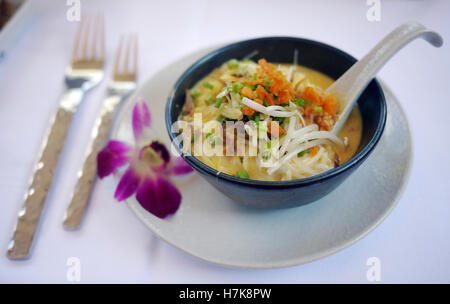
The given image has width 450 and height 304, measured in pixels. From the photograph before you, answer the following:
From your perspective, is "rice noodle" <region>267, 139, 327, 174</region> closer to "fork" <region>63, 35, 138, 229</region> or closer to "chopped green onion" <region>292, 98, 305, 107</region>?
"chopped green onion" <region>292, 98, 305, 107</region>

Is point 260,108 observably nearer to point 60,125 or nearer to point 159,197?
point 159,197

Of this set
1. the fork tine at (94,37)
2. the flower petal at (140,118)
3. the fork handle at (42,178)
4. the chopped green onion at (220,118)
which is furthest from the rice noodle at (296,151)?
the fork tine at (94,37)

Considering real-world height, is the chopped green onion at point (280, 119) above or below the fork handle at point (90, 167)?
above

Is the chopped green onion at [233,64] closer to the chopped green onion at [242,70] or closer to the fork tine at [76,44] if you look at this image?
the chopped green onion at [242,70]

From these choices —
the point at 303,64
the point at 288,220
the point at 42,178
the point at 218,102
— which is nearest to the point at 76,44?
the point at 42,178

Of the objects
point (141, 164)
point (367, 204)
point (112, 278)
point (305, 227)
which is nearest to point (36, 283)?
point (112, 278)

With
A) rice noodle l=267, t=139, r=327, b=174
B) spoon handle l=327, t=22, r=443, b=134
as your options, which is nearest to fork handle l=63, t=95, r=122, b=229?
rice noodle l=267, t=139, r=327, b=174
